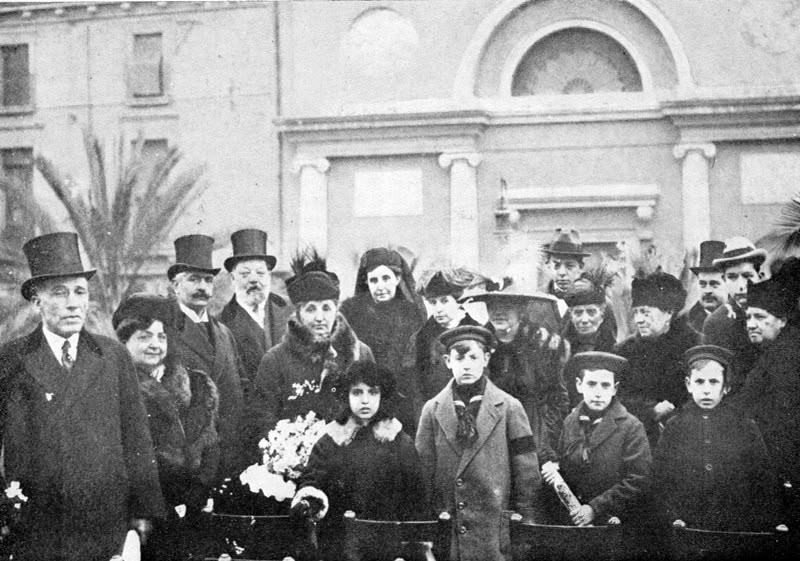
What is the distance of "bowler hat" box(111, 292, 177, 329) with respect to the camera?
6.02 m

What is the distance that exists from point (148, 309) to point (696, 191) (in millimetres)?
3056

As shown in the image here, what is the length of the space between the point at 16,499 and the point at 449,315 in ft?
8.16

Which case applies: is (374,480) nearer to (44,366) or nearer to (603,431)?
(603,431)

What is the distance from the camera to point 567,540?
564cm

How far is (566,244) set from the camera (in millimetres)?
5977

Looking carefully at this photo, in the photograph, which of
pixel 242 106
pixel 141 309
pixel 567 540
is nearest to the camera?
pixel 567 540

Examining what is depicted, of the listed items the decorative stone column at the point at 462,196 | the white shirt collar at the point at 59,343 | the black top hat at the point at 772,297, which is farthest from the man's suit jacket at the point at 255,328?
the black top hat at the point at 772,297

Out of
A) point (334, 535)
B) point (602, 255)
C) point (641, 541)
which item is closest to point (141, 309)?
point (334, 535)

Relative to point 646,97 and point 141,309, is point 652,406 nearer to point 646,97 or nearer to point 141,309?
point 646,97

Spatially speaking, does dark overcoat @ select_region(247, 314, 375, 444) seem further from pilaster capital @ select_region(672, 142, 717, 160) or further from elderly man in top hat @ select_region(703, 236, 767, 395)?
pilaster capital @ select_region(672, 142, 717, 160)

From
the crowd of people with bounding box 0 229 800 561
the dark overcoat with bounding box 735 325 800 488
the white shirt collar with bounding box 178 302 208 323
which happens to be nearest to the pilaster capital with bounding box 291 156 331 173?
the crowd of people with bounding box 0 229 800 561

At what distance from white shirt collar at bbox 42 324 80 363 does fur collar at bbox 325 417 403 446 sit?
1.40 meters

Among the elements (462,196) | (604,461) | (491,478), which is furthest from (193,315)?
(604,461)

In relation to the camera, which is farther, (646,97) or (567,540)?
(646,97)
